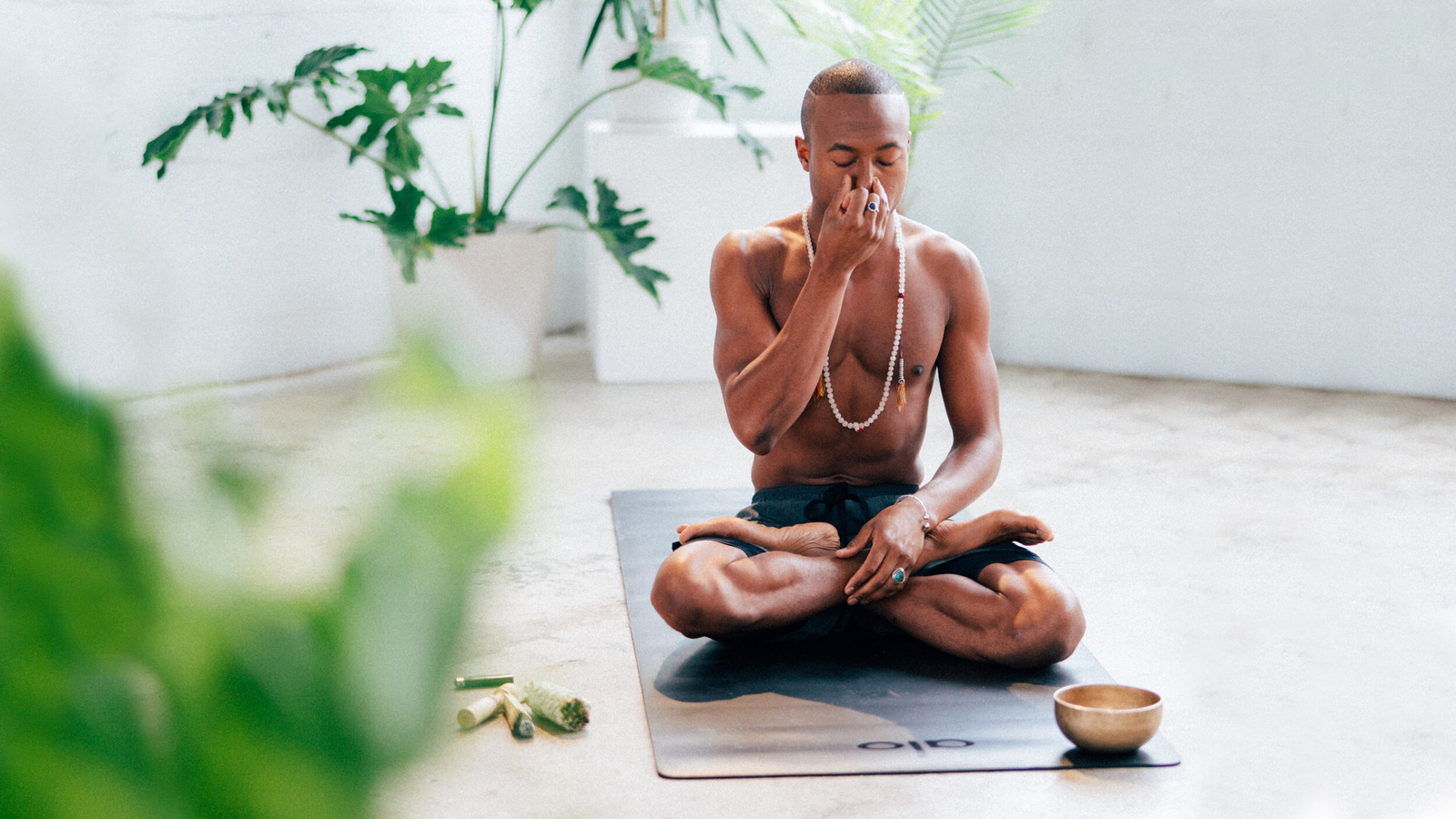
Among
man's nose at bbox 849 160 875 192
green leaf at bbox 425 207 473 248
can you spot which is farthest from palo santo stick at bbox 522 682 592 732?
green leaf at bbox 425 207 473 248

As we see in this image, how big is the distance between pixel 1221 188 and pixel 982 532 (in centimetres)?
295

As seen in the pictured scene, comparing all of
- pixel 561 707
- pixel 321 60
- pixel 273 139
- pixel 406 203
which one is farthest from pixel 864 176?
pixel 273 139

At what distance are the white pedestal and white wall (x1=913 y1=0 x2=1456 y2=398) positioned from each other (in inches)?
35.0

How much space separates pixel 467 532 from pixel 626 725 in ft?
7.34

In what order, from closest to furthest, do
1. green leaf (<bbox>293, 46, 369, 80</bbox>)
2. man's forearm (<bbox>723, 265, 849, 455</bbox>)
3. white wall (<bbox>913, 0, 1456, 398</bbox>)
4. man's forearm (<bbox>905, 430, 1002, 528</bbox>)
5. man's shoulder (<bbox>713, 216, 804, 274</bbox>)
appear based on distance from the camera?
man's forearm (<bbox>723, 265, 849, 455</bbox>)
man's forearm (<bbox>905, 430, 1002, 528</bbox>)
man's shoulder (<bbox>713, 216, 804, 274</bbox>)
green leaf (<bbox>293, 46, 369, 80</bbox>)
white wall (<bbox>913, 0, 1456, 398</bbox>)

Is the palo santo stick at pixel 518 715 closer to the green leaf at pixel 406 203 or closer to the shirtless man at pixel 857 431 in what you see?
the shirtless man at pixel 857 431

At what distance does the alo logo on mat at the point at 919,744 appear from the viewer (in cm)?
225

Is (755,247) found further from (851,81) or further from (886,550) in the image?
(886,550)

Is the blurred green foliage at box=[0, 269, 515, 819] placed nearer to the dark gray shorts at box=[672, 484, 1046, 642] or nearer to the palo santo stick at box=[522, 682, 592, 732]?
the palo santo stick at box=[522, 682, 592, 732]

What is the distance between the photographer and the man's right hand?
2.35m

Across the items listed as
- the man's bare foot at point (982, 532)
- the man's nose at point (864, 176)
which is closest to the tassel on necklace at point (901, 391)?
the man's bare foot at point (982, 532)

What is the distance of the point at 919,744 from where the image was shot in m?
2.26

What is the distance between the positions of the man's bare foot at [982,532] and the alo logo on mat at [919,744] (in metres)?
0.42

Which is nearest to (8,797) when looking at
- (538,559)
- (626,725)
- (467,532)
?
(467,532)
